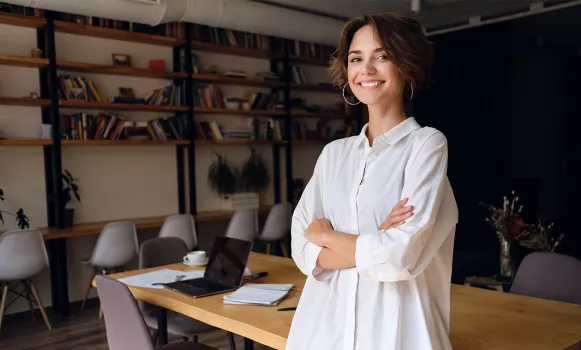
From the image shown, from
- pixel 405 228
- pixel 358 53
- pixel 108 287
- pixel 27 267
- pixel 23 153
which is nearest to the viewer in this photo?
pixel 405 228

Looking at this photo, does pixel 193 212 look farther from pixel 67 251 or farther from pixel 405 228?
pixel 405 228

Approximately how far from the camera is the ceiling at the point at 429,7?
19.4 feet

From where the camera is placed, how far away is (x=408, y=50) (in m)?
1.21

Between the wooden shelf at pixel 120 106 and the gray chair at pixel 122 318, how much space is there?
3.10 m

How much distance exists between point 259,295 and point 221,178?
3992mm

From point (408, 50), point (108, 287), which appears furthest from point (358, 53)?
point (108, 287)

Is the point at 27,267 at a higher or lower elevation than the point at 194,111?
lower

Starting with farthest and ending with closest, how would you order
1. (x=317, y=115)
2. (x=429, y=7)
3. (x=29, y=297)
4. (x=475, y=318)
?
(x=317, y=115)
(x=429, y=7)
(x=29, y=297)
(x=475, y=318)

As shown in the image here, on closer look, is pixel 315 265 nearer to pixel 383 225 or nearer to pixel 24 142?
pixel 383 225

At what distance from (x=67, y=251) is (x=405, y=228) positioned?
181 inches

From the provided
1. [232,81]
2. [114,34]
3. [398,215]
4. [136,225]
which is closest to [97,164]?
[136,225]

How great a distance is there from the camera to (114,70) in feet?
16.7

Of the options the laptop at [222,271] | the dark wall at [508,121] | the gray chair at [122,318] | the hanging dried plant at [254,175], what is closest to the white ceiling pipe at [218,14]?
the hanging dried plant at [254,175]

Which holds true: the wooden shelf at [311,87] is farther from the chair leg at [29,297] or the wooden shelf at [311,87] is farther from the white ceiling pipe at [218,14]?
the chair leg at [29,297]
